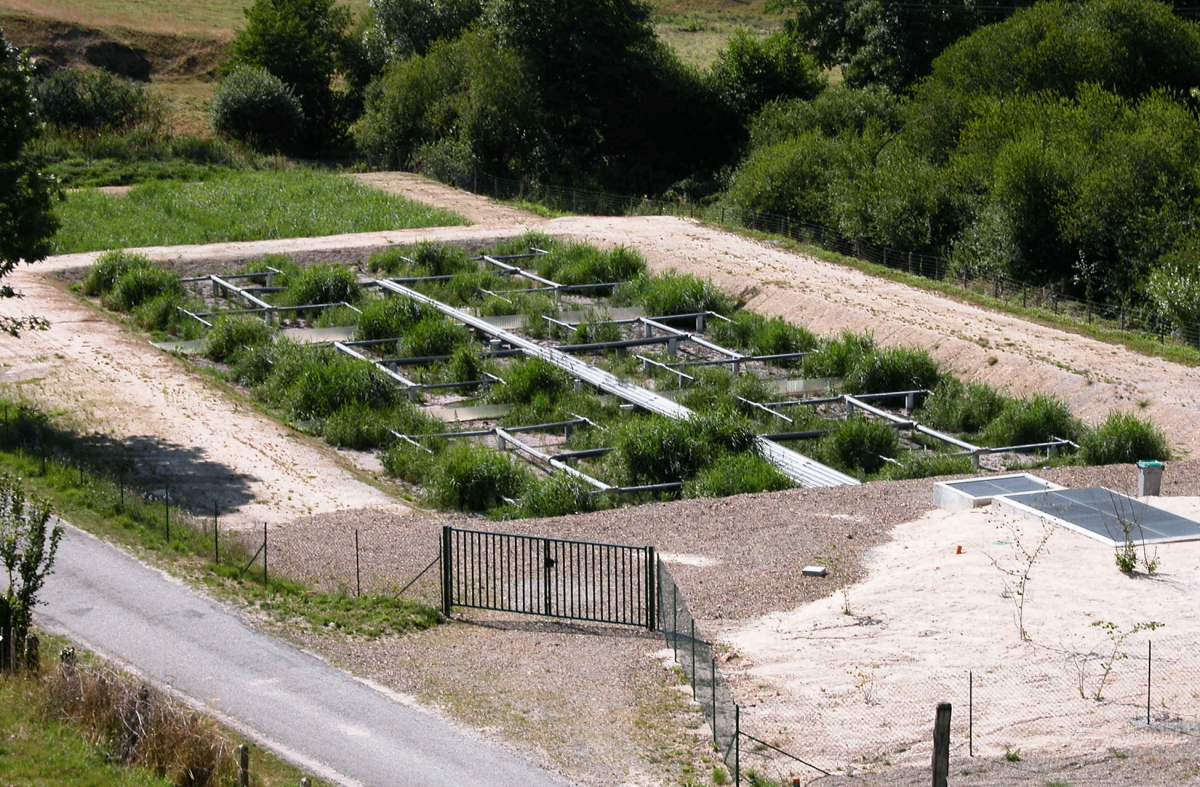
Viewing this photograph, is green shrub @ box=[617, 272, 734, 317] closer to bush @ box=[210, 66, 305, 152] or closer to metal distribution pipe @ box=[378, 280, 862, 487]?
metal distribution pipe @ box=[378, 280, 862, 487]

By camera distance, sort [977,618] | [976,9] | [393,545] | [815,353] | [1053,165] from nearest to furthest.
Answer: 1. [977,618]
2. [393,545]
3. [815,353]
4. [1053,165]
5. [976,9]

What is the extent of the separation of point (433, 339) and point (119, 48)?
53.4 meters

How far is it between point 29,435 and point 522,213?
1160 inches

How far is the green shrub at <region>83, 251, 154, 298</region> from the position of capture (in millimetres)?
41219

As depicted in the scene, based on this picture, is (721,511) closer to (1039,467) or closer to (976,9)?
(1039,467)

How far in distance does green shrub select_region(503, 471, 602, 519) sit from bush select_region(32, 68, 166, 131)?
48024 millimetres

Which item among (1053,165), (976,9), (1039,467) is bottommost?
(1039,467)

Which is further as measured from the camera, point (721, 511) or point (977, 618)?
point (721, 511)

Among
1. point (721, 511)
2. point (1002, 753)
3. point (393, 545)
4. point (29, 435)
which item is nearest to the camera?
point (1002, 753)

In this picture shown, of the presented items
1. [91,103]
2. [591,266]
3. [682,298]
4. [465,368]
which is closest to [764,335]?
[682,298]

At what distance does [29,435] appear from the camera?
1062 inches

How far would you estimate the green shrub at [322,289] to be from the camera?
40.3m

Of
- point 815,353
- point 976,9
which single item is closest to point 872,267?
point 815,353

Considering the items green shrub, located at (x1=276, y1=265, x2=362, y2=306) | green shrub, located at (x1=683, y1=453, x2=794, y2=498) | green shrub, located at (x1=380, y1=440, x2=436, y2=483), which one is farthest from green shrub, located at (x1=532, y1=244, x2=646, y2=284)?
green shrub, located at (x1=683, y1=453, x2=794, y2=498)
